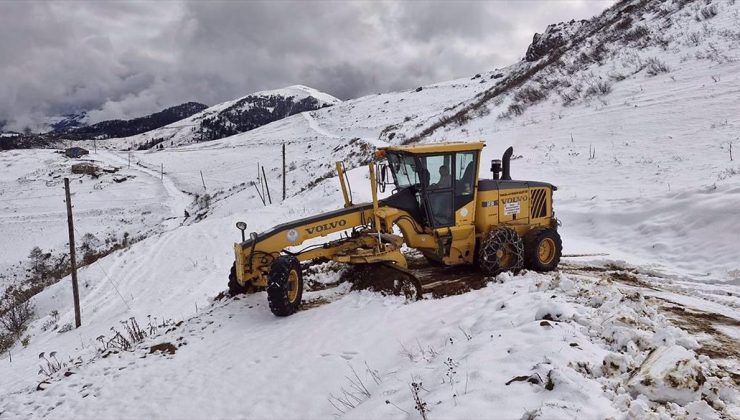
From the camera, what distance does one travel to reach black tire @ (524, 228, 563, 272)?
31.1 ft

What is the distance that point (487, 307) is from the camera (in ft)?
23.0

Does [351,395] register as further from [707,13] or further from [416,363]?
[707,13]

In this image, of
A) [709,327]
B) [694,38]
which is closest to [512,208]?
[709,327]

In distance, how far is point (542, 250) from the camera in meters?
9.77

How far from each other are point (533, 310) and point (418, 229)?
327 cm

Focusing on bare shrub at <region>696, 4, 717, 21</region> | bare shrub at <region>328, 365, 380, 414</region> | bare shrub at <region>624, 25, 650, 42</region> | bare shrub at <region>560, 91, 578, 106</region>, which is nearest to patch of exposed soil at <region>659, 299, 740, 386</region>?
bare shrub at <region>328, 365, 380, 414</region>

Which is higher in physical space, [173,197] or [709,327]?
[709,327]

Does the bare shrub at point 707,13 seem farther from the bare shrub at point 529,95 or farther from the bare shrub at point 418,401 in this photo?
the bare shrub at point 418,401

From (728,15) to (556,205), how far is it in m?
16.0

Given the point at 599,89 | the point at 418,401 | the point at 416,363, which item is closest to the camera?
the point at 418,401

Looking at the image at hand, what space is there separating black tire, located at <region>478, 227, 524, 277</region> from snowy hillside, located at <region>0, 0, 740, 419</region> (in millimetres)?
480

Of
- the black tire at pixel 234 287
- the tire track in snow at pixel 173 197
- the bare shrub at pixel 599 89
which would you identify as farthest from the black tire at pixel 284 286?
the tire track in snow at pixel 173 197

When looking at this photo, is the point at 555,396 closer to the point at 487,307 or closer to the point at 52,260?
the point at 487,307

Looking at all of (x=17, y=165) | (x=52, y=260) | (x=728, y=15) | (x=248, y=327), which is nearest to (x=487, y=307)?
(x=248, y=327)
